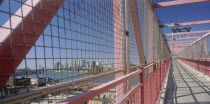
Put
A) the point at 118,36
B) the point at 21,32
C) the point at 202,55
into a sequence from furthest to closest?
the point at 202,55 < the point at 118,36 < the point at 21,32

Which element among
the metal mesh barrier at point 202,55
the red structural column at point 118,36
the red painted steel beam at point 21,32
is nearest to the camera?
the red painted steel beam at point 21,32

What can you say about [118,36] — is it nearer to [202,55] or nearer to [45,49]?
[45,49]

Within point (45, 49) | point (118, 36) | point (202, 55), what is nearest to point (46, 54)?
point (45, 49)

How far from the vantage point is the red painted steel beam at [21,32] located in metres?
1.00

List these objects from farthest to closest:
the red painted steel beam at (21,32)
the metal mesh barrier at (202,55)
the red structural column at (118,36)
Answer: the metal mesh barrier at (202,55)
the red structural column at (118,36)
the red painted steel beam at (21,32)

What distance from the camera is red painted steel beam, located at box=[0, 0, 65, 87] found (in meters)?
1.00

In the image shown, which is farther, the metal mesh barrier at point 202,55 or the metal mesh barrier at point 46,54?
the metal mesh barrier at point 202,55

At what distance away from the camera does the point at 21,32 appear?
109 cm

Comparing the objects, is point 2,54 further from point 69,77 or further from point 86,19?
point 86,19

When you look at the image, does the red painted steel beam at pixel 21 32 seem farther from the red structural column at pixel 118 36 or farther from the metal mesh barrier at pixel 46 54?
the red structural column at pixel 118 36

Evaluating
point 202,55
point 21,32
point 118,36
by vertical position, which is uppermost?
point 118,36

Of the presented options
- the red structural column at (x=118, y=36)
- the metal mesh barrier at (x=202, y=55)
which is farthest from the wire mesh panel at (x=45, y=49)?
the metal mesh barrier at (x=202, y=55)

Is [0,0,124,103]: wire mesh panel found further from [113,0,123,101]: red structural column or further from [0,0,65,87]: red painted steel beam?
[113,0,123,101]: red structural column

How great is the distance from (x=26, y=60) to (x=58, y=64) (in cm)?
31
